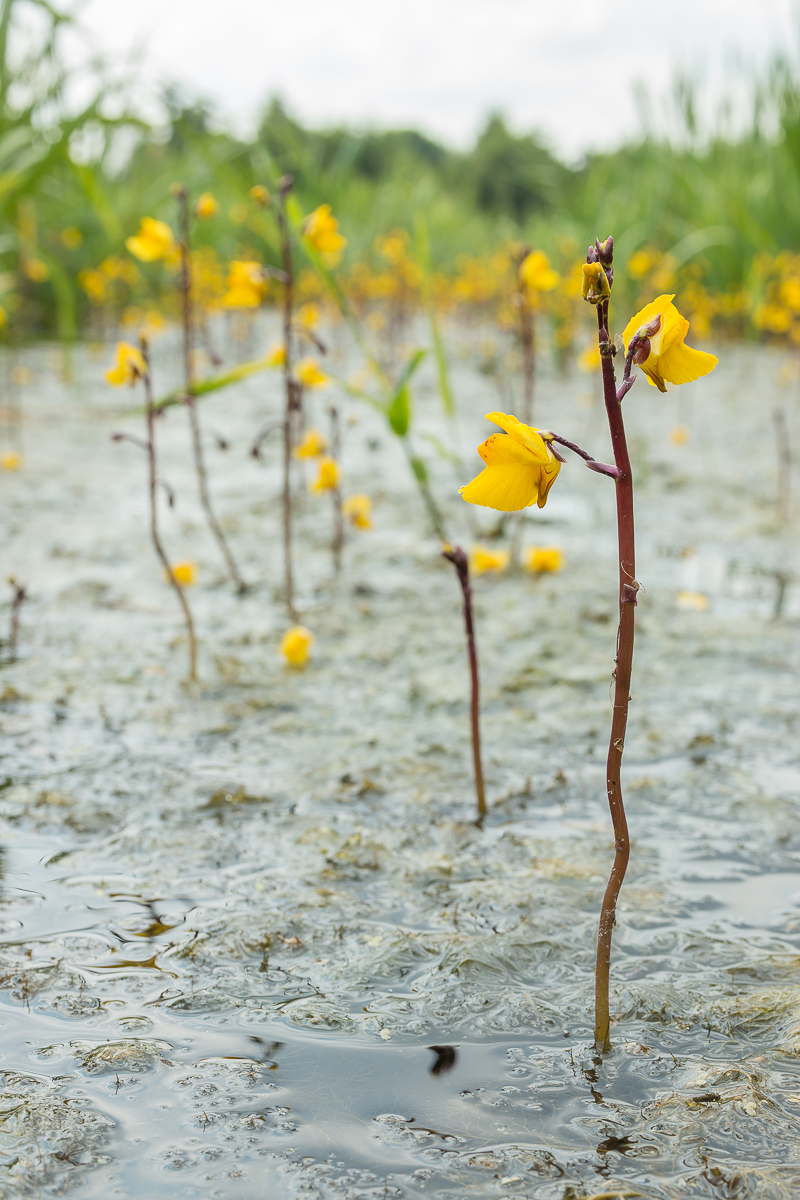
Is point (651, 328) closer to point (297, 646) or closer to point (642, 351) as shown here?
point (642, 351)

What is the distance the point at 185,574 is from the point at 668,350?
1.99 metres

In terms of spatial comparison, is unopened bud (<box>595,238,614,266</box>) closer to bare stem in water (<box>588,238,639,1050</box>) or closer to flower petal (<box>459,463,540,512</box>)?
bare stem in water (<box>588,238,639,1050</box>)

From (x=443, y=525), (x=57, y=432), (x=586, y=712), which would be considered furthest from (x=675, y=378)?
(x=57, y=432)

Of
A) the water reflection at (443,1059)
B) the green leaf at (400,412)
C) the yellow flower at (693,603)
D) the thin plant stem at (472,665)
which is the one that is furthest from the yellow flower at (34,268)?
the water reflection at (443,1059)

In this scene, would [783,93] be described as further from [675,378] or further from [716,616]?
[675,378]

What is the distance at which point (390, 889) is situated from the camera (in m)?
1.46

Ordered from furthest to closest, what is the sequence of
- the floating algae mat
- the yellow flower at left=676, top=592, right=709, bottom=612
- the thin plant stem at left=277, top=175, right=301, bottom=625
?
the yellow flower at left=676, top=592, right=709, bottom=612 < the thin plant stem at left=277, top=175, right=301, bottom=625 < the floating algae mat

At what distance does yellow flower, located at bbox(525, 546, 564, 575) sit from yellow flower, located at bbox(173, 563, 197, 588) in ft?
3.35

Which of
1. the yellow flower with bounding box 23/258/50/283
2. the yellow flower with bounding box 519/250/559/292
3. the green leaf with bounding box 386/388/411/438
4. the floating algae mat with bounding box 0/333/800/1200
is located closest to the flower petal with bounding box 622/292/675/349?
the floating algae mat with bounding box 0/333/800/1200

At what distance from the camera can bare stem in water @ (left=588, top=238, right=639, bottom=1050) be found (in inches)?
36.3

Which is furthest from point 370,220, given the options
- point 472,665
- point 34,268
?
point 472,665

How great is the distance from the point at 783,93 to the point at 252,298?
5.85 meters

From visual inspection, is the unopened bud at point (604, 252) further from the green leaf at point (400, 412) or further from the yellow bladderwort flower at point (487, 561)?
the yellow bladderwort flower at point (487, 561)

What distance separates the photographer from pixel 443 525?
346cm
